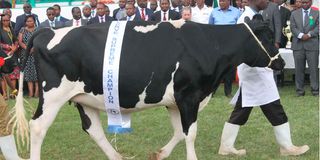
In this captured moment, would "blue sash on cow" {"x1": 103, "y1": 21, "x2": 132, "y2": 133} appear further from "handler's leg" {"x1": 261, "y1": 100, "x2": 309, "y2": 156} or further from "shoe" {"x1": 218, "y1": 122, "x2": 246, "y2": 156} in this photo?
"handler's leg" {"x1": 261, "y1": 100, "x2": 309, "y2": 156}

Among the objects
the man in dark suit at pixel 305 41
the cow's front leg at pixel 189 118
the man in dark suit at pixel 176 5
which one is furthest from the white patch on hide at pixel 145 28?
the man in dark suit at pixel 176 5

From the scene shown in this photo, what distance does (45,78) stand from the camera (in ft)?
21.0

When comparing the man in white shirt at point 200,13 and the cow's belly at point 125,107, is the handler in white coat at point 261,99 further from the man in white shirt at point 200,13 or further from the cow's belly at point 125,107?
the man in white shirt at point 200,13

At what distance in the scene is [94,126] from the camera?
6.99 metres

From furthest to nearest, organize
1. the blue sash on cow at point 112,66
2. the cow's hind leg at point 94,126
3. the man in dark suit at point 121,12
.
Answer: the man in dark suit at point 121,12 → the cow's hind leg at point 94,126 → the blue sash on cow at point 112,66

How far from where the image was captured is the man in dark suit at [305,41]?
503 inches

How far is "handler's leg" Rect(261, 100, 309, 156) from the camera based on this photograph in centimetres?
722

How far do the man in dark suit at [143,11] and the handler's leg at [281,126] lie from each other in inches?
283

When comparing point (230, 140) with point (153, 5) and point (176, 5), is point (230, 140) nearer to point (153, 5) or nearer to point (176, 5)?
point (176, 5)

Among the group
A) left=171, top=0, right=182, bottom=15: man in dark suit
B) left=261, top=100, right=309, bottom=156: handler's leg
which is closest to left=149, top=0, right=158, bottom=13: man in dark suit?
left=171, top=0, right=182, bottom=15: man in dark suit

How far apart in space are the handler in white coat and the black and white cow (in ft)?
2.42

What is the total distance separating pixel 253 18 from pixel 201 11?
7171 millimetres

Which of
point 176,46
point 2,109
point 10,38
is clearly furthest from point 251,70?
point 10,38

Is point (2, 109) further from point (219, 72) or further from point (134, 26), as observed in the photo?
point (219, 72)
